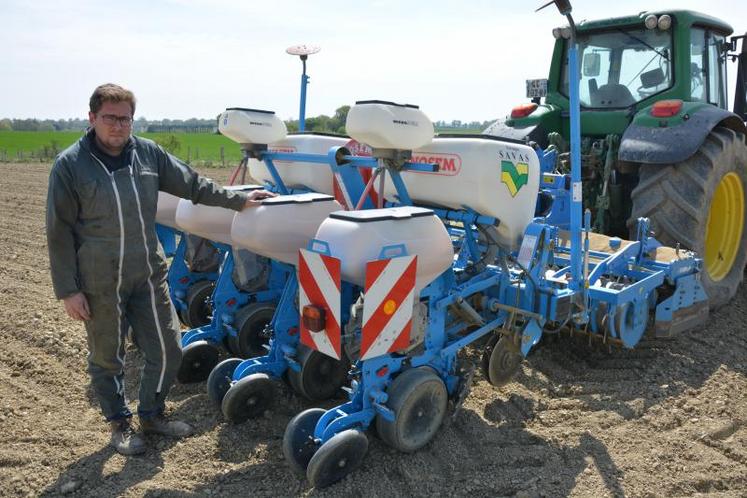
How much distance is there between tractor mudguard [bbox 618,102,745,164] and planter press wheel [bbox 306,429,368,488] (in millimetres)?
2869

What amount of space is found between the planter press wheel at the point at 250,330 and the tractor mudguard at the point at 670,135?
2640 mm

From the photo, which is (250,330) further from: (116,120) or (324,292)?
(116,120)

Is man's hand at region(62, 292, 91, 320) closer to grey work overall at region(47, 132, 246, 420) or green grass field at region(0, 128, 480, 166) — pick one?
grey work overall at region(47, 132, 246, 420)

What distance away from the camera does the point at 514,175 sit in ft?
11.0

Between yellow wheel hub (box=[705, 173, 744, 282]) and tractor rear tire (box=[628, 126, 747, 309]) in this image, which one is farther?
yellow wheel hub (box=[705, 173, 744, 282])

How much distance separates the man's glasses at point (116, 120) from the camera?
9.64 ft

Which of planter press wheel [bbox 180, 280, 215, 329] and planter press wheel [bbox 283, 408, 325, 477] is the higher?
planter press wheel [bbox 180, 280, 215, 329]

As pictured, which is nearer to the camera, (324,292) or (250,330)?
(324,292)

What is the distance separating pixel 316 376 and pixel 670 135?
289 cm

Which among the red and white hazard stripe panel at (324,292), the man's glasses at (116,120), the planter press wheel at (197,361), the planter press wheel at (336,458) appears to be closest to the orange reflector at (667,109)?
the red and white hazard stripe panel at (324,292)

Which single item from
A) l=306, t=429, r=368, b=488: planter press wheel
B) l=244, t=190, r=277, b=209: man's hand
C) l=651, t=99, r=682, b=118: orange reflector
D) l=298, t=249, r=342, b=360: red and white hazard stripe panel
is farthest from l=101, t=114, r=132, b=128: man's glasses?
l=651, t=99, r=682, b=118: orange reflector

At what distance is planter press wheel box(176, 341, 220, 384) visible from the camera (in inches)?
153

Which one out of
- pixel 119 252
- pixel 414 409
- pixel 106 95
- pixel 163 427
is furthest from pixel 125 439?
pixel 106 95

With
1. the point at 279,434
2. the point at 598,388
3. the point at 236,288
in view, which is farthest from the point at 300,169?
the point at 598,388
